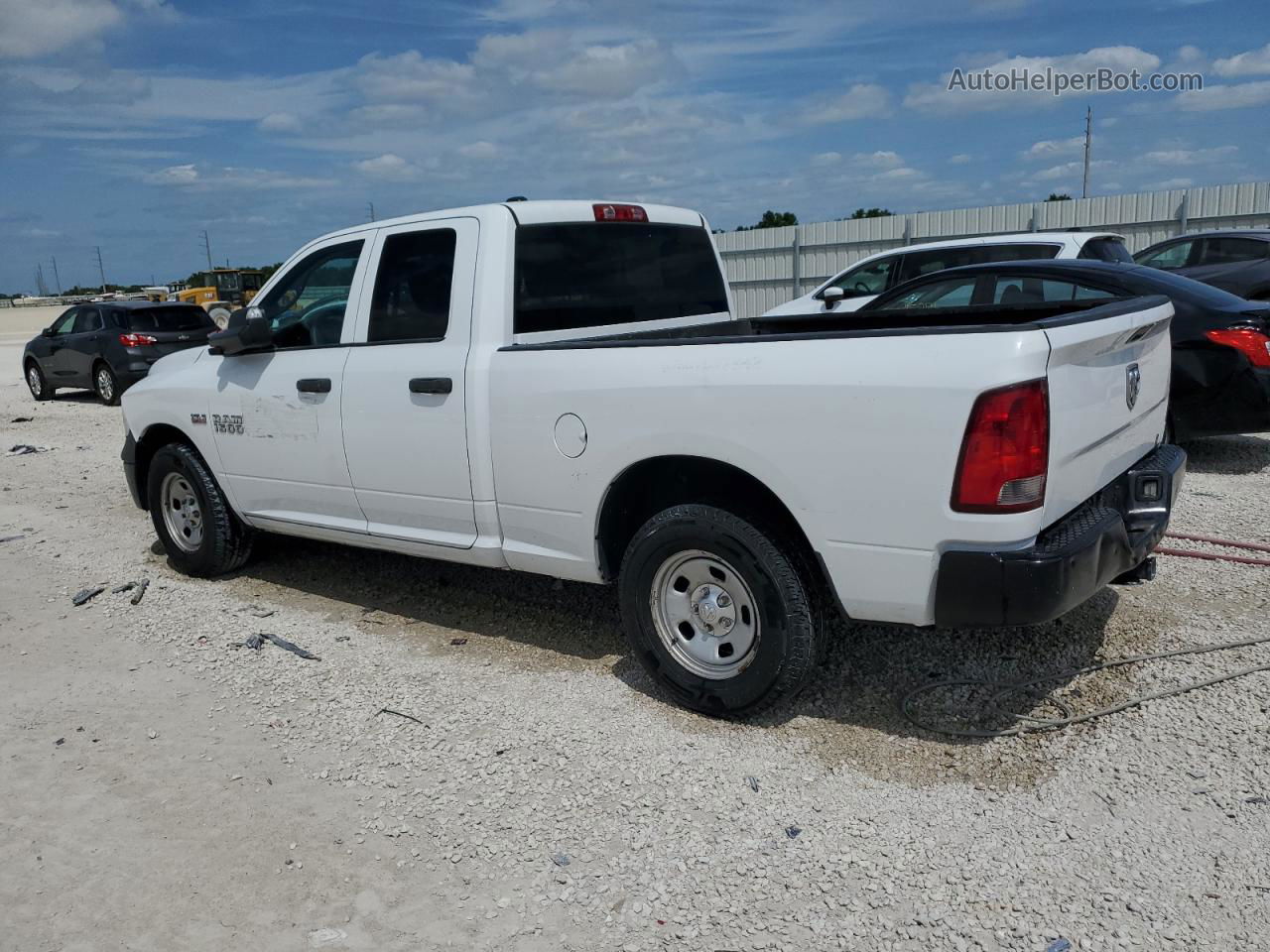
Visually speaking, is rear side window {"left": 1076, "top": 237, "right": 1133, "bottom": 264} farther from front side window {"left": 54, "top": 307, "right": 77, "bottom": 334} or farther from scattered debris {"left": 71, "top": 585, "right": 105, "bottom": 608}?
front side window {"left": 54, "top": 307, "right": 77, "bottom": 334}

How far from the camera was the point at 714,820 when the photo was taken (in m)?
3.37

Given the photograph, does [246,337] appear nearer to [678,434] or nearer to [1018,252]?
[678,434]

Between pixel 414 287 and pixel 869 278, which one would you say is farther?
pixel 869 278

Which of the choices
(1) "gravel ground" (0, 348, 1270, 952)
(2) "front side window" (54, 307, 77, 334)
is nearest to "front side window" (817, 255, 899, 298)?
(1) "gravel ground" (0, 348, 1270, 952)

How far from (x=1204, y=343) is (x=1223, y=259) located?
7.60m

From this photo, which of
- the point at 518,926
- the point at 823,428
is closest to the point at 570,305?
the point at 823,428

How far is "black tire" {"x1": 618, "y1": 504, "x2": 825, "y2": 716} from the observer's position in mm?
3711

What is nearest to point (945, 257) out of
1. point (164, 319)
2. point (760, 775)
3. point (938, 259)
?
point (938, 259)

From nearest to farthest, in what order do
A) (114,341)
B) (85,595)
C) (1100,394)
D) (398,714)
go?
(1100,394), (398,714), (85,595), (114,341)

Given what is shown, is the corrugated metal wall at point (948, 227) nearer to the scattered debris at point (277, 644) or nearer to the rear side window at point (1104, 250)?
the rear side window at point (1104, 250)

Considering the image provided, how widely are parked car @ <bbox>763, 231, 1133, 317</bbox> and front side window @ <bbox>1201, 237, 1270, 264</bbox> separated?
9.94ft

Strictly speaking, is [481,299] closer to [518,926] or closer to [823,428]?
[823,428]

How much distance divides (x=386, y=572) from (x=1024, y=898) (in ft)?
14.4

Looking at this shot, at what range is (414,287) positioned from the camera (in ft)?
15.9
